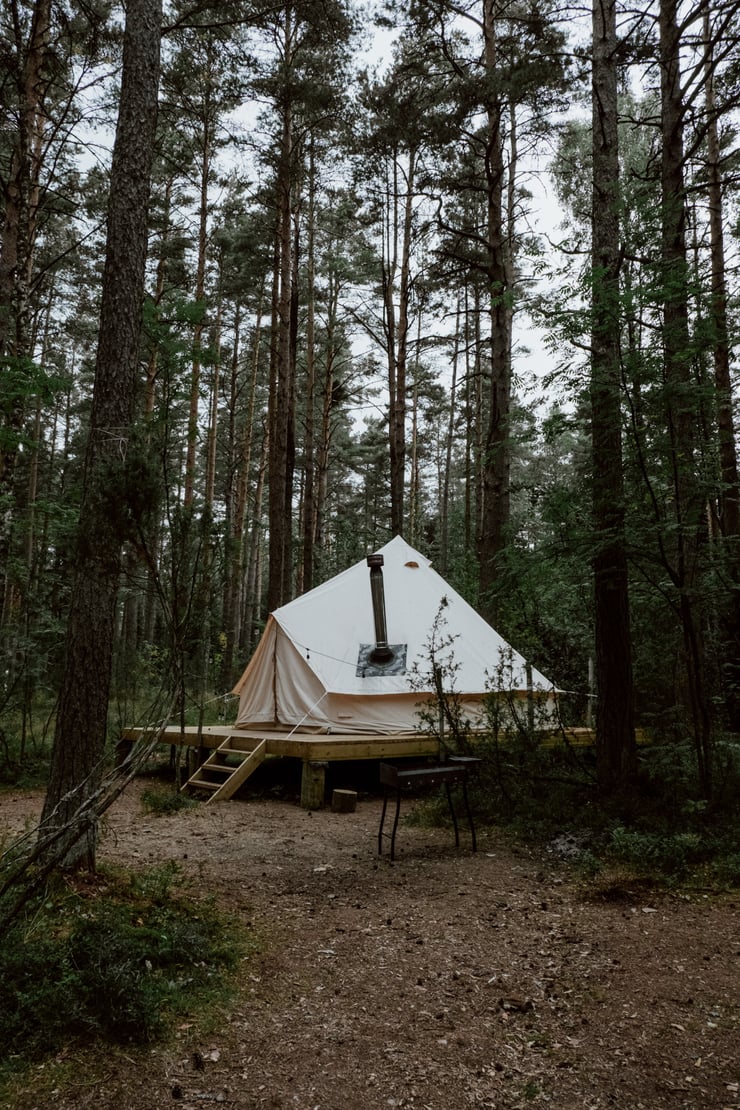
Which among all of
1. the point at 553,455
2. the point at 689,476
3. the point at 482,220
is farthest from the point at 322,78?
the point at 553,455

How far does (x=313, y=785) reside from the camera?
6.87 metres

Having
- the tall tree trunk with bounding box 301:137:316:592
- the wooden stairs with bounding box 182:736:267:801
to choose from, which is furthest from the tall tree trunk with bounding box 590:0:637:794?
the tall tree trunk with bounding box 301:137:316:592

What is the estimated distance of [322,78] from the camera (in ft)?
34.4

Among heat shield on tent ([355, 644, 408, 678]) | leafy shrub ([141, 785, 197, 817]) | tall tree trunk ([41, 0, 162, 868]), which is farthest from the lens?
heat shield on tent ([355, 644, 408, 678])

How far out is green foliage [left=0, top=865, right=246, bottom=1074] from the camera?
7.79ft

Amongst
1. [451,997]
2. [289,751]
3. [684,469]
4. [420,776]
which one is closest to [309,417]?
[289,751]

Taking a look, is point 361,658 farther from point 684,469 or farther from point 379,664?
point 684,469

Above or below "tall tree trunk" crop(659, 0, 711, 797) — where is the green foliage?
below

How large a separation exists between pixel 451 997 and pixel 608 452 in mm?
3649

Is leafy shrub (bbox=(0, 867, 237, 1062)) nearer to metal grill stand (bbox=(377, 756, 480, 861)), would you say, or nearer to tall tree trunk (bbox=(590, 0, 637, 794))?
metal grill stand (bbox=(377, 756, 480, 861))

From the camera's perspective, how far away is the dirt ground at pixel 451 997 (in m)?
2.24

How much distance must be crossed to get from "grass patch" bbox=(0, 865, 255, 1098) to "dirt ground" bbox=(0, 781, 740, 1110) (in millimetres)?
122

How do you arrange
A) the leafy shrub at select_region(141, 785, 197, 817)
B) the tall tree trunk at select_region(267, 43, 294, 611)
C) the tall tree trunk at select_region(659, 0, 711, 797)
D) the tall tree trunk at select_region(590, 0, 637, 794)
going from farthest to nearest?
1. the tall tree trunk at select_region(267, 43, 294, 611)
2. the leafy shrub at select_region(141, 785, 197, 817)
3. the tall tree trunk at select_region(590, 0, 637, 794)
4. the tall tree trunk at select_region(659, 0, 711, 797)

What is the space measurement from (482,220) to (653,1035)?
14.8 metres
